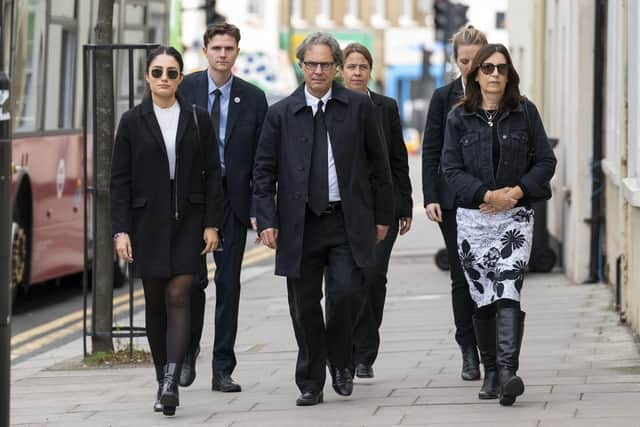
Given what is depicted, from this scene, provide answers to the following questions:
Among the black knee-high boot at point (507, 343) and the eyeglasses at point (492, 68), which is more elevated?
the eyeglasses at point (492, 68)

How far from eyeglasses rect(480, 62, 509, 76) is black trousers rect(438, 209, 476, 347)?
1.13 m

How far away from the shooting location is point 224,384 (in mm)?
9867

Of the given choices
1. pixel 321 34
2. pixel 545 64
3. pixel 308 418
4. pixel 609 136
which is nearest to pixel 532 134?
pixel 321 34

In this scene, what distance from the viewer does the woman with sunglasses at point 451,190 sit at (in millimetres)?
9875

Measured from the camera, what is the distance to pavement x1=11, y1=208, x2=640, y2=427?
28.3 ft

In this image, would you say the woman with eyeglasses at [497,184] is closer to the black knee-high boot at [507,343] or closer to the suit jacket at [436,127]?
the black knee-high boot at [507,343]

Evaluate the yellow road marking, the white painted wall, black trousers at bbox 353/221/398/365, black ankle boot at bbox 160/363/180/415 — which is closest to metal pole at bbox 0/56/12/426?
black ankle boot at bbox 160/363/180/415

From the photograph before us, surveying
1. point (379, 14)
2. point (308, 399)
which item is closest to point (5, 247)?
point (308, 399)

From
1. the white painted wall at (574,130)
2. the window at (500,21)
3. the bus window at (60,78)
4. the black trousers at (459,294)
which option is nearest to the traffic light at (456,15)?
the white painted wall at (574,130)

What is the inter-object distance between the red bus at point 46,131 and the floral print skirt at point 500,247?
24.0 ft

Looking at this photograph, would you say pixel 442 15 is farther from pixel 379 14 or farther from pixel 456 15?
pixel 379 14

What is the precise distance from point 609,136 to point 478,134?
246 inches

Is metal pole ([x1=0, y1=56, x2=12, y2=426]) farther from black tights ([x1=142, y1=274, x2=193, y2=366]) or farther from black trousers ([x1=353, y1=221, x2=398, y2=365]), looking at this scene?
black trousers ([x1=353, y1=221, x2=398, y2=365])

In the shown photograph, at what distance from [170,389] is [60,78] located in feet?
30.1
